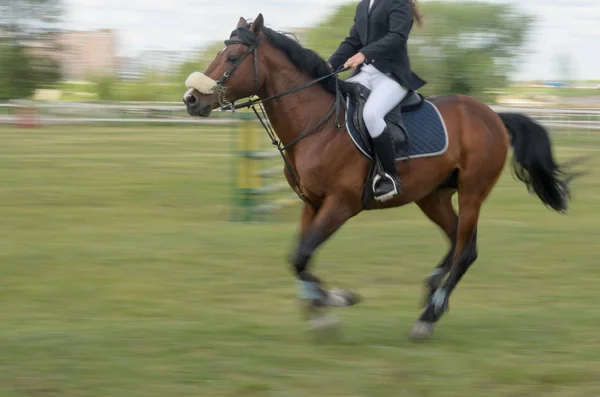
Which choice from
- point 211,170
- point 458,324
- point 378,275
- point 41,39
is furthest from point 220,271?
point 41,39

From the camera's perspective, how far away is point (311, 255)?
611 centimetres

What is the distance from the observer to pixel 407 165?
664 cm

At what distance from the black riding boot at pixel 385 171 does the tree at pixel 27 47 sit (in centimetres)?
5486

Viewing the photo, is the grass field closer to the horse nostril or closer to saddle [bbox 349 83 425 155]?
saddle [bbox 349 83 425 155]

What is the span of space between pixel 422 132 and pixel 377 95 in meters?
0.48

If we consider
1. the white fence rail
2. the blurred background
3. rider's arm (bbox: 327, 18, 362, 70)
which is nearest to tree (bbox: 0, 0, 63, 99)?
the white fence rail

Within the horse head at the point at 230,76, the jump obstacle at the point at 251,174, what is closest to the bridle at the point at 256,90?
the horse head at the point at 230,76

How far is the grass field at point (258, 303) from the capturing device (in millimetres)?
5320

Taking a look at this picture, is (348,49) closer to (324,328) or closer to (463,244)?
(463,244)

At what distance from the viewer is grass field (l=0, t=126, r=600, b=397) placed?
17.5 feet

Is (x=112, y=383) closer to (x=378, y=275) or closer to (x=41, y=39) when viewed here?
(x=378, y=275)

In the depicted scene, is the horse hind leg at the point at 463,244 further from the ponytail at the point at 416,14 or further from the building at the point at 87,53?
the building at the point at 87,53

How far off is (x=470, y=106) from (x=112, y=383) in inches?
139

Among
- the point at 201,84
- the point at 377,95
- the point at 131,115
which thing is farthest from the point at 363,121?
the point at 131,115
